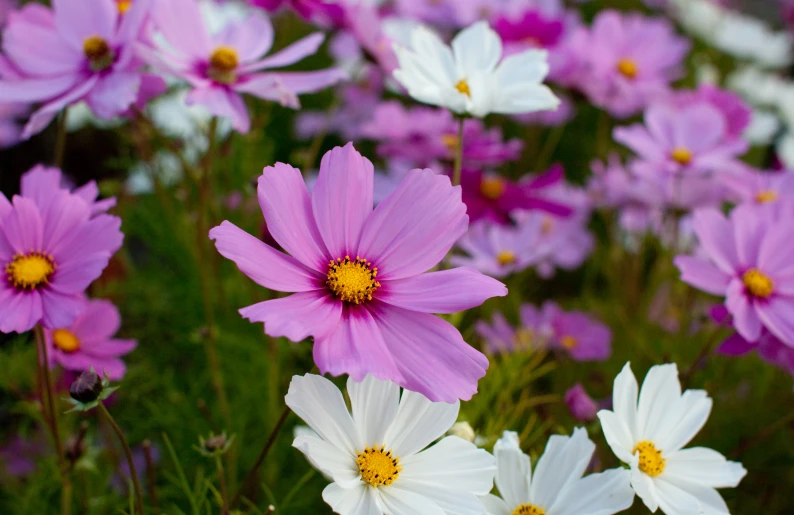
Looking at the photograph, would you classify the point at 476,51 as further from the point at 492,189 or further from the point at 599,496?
the point at 599,496

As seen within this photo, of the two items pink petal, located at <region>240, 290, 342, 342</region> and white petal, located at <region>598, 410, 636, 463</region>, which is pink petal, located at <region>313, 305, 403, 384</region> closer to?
pink petal, located at <region>240, 290, 342, 342</region>

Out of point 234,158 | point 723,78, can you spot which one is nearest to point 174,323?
point 234,158

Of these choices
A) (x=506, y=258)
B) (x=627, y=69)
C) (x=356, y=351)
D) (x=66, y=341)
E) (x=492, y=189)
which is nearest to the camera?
(x=356, y=351)

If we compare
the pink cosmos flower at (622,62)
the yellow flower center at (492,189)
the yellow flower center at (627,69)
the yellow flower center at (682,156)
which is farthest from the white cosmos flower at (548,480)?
the yellow flower center at (627,69)

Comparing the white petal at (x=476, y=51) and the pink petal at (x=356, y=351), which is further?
the white petal at (x=476, y=51)

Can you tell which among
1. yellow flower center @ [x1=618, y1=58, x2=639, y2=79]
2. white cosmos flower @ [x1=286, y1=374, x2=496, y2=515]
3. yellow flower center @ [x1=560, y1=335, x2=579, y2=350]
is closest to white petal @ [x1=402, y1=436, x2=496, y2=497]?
white cosmos flower @ [x1=286, y1=374, x2=496, y2=515]

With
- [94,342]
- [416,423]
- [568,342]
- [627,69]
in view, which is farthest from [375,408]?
[627,69]

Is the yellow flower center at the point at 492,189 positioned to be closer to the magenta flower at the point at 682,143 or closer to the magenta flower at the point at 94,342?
the magenta flower at the point at 682,143
